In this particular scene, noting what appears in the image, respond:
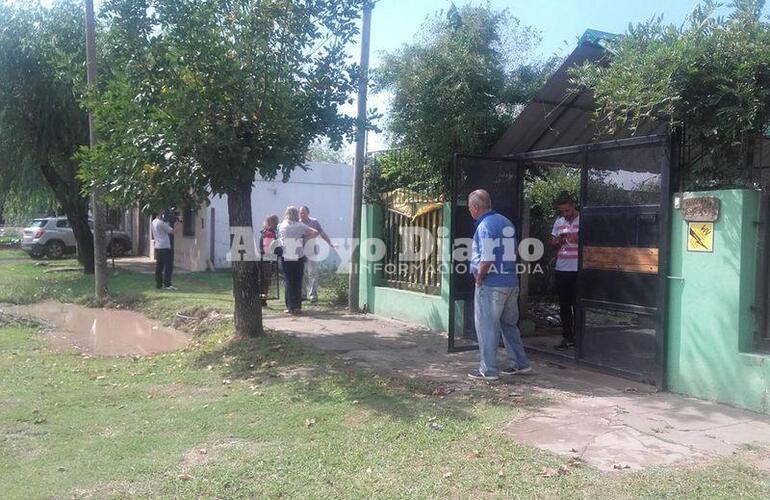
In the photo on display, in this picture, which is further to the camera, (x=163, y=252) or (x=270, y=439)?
(x=163, y=252)

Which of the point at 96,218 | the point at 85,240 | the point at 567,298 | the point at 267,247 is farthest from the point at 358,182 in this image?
the point at 85,240

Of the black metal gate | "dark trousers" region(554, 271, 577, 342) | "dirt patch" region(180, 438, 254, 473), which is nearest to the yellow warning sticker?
the black metal gate

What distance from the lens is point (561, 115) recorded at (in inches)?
312

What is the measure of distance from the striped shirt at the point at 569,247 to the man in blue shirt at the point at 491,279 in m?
1.22

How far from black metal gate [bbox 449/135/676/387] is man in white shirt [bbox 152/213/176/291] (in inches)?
329

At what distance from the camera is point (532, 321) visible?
29.9 ft

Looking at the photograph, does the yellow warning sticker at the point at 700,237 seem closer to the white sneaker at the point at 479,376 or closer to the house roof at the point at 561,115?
the house roof at the point at 561,115

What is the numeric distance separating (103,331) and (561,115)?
7523mm

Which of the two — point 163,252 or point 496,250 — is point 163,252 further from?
point 496,250

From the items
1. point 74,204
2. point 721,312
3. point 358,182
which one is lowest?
point 721,312

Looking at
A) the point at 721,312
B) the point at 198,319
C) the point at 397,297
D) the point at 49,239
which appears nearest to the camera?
the point at 721,312

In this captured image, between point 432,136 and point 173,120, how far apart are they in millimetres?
3980

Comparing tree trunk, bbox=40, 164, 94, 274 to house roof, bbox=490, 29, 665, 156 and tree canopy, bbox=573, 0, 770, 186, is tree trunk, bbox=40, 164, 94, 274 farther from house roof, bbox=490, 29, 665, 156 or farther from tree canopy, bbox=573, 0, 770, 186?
tree canopy, bbox=573, 0, 770, 186

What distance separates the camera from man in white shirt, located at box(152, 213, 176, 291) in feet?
45.8
